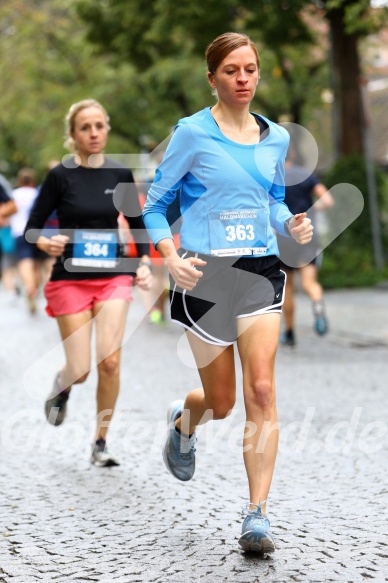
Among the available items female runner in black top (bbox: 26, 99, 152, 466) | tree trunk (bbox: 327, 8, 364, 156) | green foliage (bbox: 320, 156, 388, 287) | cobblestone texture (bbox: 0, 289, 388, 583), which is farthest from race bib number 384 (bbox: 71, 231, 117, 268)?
tree trunk (bbox: 327, 8, 364, 156)

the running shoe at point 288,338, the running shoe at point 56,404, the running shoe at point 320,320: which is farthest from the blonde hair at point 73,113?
the running shoe at point 320,320

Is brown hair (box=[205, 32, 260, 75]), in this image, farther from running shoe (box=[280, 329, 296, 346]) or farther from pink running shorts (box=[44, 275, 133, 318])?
running shoe (box=[280, 329, 296, 346])

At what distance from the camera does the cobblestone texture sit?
4.25m

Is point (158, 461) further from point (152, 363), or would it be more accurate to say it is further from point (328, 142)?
point (328, 142)

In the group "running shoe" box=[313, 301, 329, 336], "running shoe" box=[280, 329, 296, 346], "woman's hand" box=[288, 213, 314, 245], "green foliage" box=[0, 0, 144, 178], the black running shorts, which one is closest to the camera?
"woman's hand" box=[288, 213, 314, 245]

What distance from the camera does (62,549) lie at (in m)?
4.57

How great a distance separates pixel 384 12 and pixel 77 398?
8.85 meters

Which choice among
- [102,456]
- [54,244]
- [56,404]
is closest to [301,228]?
[54,244]

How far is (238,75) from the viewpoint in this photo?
15.0 ft

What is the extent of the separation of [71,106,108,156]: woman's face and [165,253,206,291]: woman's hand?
2.12 meters

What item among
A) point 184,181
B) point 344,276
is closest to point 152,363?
point 184,181

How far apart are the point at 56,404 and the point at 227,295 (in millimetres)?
2613

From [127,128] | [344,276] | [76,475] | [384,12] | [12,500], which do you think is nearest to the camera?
[12,500]

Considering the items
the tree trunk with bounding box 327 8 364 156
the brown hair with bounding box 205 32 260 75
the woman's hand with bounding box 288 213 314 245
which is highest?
the tree trunk with bounding box 327 8 364 156
